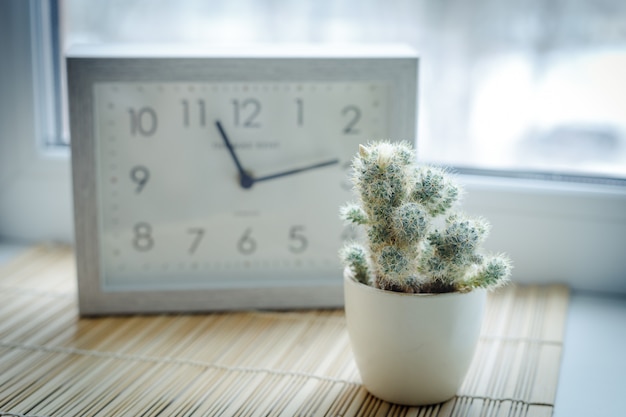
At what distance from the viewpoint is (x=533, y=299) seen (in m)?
1.25

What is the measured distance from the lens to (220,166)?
116cm

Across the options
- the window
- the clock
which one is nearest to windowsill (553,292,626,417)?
the clock

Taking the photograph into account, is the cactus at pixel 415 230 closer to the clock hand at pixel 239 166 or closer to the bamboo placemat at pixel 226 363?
the bamboo placemat at pixel 226 363

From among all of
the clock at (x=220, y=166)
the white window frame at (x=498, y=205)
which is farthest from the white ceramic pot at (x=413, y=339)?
the white window frame at (x=498, y=205)

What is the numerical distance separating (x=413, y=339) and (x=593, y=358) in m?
0.31

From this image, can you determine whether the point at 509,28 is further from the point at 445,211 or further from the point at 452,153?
the point at 445,211

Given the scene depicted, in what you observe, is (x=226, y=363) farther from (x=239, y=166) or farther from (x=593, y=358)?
(x=593, y=358)

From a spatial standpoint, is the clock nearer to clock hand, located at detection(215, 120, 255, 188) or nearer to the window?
clock hand, located at detection(215, 120, 255, 188)

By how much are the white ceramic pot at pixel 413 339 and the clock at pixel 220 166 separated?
0.28 meters

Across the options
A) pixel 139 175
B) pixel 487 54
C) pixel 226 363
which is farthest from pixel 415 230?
pixel 487 54

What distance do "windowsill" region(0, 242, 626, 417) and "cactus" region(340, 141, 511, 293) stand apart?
0.61 feet

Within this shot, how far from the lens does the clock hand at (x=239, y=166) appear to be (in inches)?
45.1

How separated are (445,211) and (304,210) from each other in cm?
33

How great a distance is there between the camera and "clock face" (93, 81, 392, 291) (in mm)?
1134
